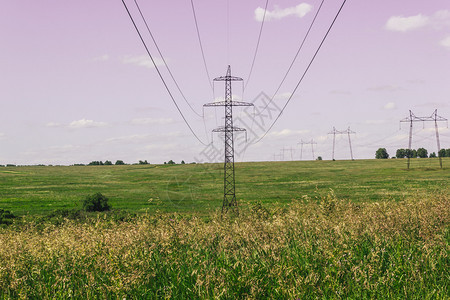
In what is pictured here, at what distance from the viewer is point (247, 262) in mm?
5520

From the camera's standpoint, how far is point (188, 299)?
4750 mm

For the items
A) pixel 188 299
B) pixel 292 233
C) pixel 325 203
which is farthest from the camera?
pixel 325 203

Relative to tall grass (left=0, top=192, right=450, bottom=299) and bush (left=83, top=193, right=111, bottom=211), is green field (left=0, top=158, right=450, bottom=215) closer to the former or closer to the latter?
bush (left=83, top=193, right=111, bottom=211)

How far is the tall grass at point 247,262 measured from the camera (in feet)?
15.2

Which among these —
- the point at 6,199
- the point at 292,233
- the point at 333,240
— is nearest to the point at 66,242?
the point at 292,233

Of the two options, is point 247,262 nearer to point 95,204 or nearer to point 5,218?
point 5,218

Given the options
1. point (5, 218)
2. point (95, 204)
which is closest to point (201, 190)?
point (95, 204)

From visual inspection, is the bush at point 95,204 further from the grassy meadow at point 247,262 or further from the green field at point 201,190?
the grassy meadow at point 247,262

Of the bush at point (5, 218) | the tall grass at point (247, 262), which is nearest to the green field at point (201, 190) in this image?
the tall grass at point (247, 262)

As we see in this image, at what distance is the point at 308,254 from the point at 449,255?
84.1 inches

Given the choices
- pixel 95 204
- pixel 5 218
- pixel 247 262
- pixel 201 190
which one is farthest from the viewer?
pixel 201 190

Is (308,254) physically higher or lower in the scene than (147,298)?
→ higher

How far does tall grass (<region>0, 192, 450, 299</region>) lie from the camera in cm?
462

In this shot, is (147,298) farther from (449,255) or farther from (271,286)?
(449,255)
